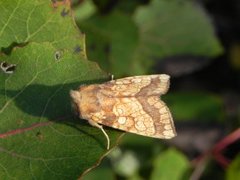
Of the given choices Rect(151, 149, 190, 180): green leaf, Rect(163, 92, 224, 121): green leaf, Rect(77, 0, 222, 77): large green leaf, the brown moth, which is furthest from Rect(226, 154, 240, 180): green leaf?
Rect(77, 0, 222, 77): large green leaf

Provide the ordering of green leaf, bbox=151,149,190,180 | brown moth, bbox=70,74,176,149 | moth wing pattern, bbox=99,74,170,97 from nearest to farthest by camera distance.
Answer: brown moth, bbox=70,74,176,149 < moth wing pattern, bbox=99,74,170,97 < green leaf, bbox=151,149,190,180

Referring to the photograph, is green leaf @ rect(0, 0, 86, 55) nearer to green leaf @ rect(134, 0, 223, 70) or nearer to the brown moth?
the brown moth

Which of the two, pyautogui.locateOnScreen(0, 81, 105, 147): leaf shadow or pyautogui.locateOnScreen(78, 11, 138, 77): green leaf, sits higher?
pyautogui.locateOnScreen(0, 81, 105, 147): leaf shadow

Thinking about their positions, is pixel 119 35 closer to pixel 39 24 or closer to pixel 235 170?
pixel 235 170

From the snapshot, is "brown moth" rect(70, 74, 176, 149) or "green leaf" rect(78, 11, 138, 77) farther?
"green leaf" rect(78, 11, 138, 77)

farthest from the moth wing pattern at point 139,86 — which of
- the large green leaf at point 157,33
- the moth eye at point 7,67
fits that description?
the large green leaf at point 157,33

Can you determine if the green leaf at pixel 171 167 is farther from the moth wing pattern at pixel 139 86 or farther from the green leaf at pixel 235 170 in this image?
the moth wing pattern at pixel 139 86

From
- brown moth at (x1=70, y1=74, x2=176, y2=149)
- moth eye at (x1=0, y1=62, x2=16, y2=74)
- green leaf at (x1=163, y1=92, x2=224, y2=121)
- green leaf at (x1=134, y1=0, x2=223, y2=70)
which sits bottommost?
green leaf at (x1=163, y1=92, x2=224, y2=121)

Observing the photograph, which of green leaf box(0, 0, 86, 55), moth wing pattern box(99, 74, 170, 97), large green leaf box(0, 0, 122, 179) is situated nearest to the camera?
large green leaf box(0, 0, 122, 179)
